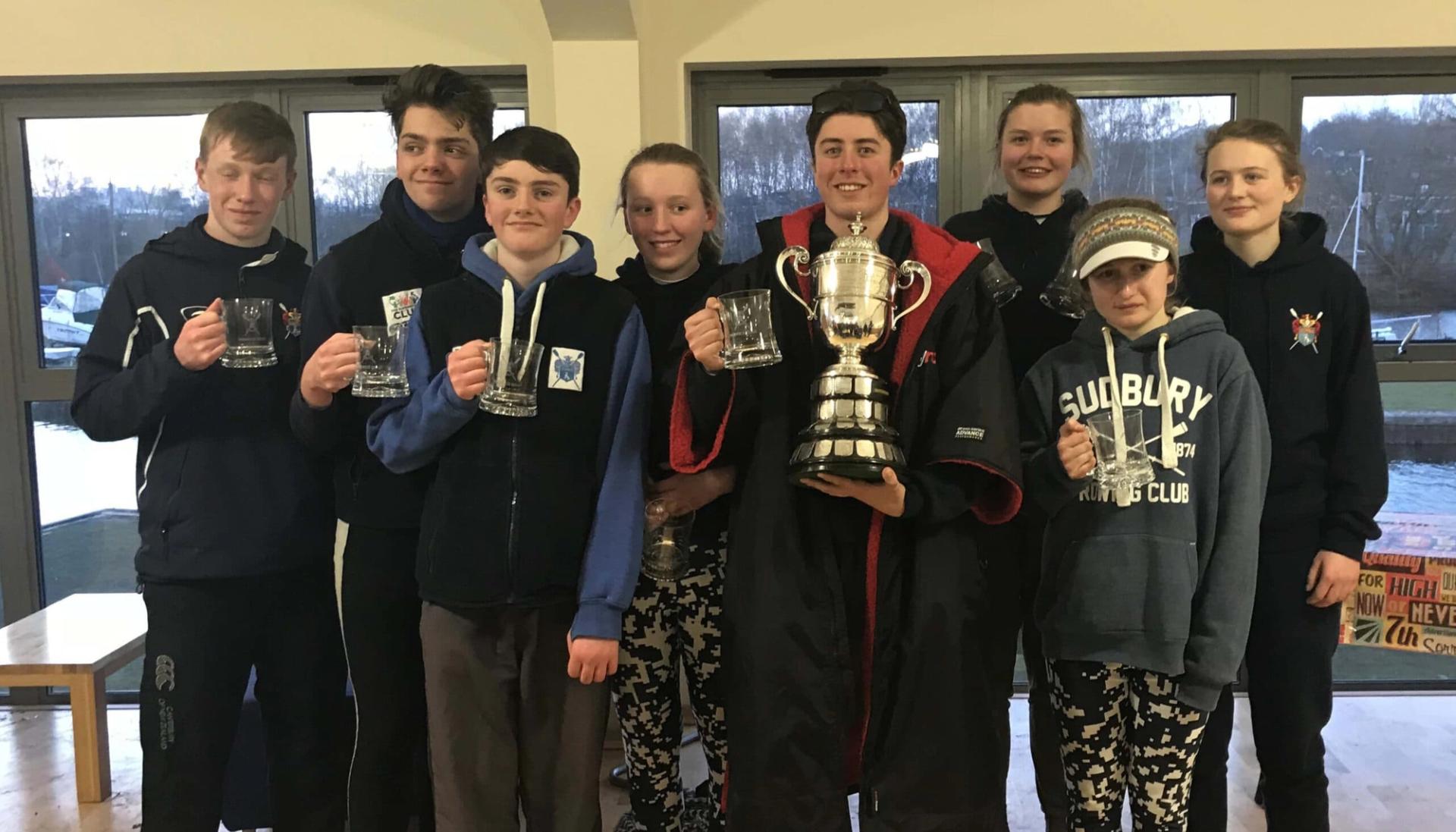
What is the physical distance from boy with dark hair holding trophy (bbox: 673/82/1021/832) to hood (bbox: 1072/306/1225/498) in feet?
0.96

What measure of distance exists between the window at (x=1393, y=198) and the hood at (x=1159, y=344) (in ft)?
6.21

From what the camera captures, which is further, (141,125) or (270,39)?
(141,125)

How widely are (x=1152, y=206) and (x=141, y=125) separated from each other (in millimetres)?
3193

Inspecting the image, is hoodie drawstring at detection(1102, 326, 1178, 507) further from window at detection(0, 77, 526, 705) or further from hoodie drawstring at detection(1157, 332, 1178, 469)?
window at detection(0, 77, 526, 705)

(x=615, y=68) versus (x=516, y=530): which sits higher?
(x=615, y=68)

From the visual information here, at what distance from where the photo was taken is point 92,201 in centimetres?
323

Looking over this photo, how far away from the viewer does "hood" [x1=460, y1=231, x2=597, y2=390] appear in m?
1.59

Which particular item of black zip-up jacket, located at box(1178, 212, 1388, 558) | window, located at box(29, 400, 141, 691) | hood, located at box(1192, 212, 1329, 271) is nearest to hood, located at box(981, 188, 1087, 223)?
hood, located at box(1192, 212, 1329, 271)

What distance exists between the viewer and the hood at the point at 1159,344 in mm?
1620

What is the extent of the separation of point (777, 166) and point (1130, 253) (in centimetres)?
176

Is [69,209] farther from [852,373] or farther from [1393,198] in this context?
[1393,198]

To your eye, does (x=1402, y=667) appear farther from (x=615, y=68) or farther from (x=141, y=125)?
(x=141, y=125)

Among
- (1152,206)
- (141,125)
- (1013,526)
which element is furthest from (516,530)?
(141,125)

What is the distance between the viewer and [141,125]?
318 cm
